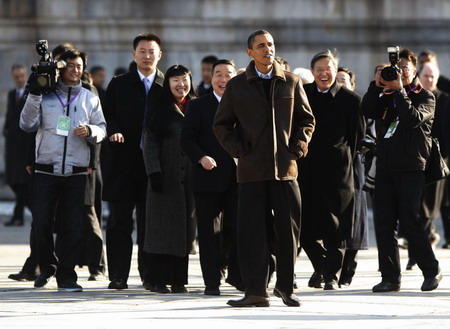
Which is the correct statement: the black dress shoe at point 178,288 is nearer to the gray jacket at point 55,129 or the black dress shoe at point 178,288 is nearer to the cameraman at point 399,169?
the gray jacket at point 55,129

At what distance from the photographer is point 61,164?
36.1ft

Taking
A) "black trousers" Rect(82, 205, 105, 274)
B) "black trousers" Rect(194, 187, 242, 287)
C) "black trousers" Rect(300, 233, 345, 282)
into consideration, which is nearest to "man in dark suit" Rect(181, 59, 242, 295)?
"black trousers" Rect(194, 187, 242, 287)

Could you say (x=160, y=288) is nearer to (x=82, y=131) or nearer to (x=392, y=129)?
(x=82, y=131)

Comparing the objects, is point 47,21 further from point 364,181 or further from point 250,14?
point 364,181

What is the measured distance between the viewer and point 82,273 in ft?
42.0

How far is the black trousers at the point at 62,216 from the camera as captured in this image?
1104cm

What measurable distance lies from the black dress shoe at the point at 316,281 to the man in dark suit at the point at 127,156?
1298 millimetres

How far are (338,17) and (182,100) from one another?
33.2ft

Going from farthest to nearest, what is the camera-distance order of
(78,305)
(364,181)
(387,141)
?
1. (364,181)
2. (387,141)
3. (78,305)

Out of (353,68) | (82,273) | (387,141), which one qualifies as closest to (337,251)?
(387,141)

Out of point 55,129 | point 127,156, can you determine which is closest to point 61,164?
point 55,129

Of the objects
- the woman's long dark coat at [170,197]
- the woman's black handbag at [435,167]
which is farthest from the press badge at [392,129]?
the woman's long dark coat at [170,197]

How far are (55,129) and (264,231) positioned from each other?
2.17m

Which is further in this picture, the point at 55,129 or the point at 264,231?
the point at 55,129
